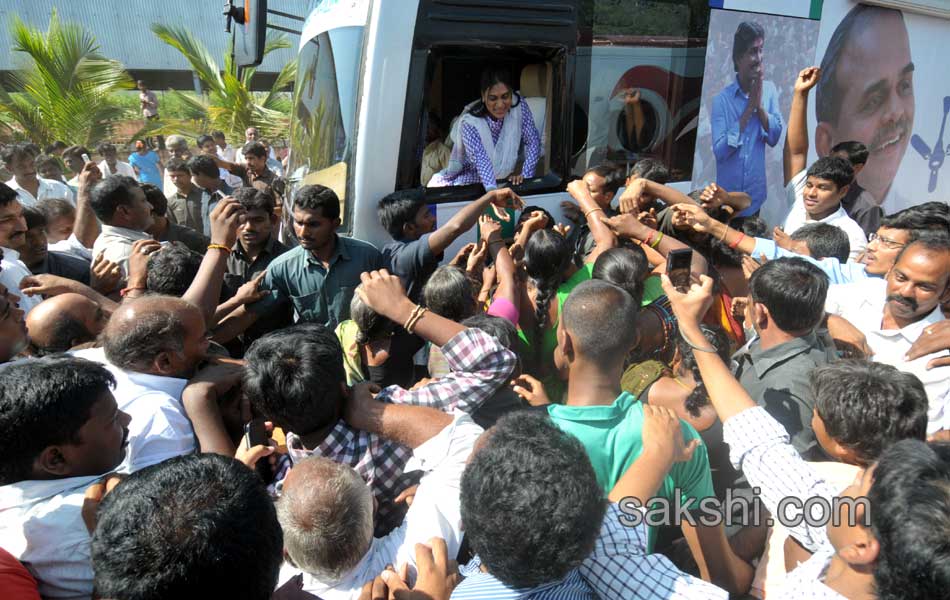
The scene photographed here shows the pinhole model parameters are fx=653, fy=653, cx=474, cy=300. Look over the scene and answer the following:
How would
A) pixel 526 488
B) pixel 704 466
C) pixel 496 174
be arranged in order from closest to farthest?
pixel 526 488
pixel 704 466
pixel 496 174

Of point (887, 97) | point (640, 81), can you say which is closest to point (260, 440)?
point (640, 81)

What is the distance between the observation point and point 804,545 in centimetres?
155

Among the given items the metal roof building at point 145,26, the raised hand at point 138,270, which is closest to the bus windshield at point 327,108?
the raised hand at point 138,270

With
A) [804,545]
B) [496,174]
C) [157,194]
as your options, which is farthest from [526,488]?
[157,194]

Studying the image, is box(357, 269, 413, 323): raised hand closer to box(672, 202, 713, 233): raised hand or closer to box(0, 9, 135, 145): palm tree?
box(672, 202, 713, 233): raised hand

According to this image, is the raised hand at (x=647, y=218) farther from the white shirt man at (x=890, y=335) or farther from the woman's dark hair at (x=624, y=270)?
the white shirt man at (x=890, y=335)

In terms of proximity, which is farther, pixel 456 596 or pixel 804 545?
pixel 804 545

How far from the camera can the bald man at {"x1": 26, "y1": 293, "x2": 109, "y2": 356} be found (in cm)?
233

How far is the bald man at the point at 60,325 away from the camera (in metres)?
2.33

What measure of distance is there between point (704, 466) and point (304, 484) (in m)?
1.08

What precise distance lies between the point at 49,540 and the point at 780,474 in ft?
5.45

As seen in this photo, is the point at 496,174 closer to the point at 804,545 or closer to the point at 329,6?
the point at 329,6

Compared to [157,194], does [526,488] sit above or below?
below

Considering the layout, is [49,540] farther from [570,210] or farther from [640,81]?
[640,81]
